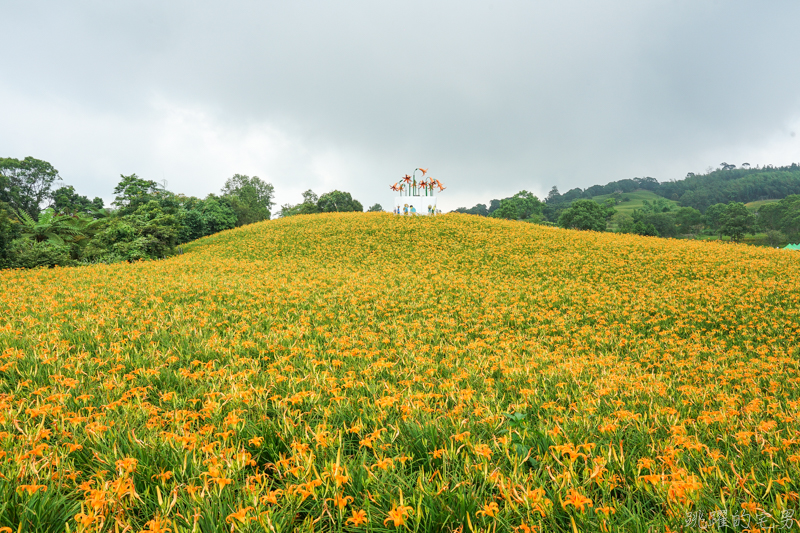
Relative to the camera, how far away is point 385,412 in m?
2.70

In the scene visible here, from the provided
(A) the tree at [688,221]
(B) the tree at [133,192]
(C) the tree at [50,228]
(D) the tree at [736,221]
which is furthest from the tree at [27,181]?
(A) the tree at [688,221]

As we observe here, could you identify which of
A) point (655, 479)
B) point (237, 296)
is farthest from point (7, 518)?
point (237, 296)

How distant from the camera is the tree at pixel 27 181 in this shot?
47375mm

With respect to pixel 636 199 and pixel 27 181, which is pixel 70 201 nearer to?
pixel 27 181

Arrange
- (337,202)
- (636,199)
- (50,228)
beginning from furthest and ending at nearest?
(636,199) → (337,202) → (50,228)

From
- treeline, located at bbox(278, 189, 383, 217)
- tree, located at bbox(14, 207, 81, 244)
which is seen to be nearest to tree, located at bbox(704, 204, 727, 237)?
treeline, located at bbox(278, 189, 383, 217)

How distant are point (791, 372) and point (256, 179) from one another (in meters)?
71.9

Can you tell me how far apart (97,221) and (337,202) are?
4360cm

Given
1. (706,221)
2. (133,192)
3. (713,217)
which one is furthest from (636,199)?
(133,192)

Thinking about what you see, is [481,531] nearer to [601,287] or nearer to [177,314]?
[177,314]

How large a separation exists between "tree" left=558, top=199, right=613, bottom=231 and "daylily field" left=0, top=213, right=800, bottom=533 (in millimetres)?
63344

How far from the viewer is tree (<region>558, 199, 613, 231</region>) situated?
67.0 meters

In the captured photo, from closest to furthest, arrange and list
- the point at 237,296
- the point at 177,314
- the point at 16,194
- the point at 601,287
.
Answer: the point at 177,314, the point at 237,296, the point at 601,287, the point at 16,194

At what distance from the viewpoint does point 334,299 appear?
855cm
